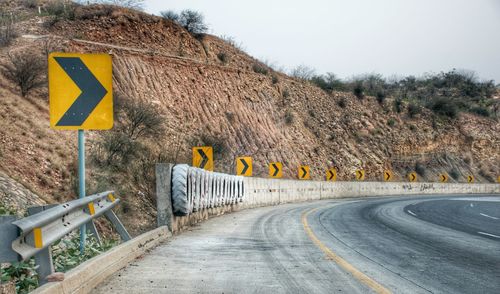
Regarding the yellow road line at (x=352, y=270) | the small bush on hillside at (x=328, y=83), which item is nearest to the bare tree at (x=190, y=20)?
the small bush on hillside at (x=328, y=83)

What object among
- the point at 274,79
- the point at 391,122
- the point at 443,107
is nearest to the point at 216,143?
the point at 274,79

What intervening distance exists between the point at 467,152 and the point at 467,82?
32975 millimetres

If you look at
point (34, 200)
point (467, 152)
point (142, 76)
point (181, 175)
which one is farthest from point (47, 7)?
point (467, 152)

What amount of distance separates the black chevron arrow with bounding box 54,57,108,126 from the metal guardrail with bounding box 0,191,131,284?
1.25m

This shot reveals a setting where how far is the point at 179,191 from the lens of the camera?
1327cm

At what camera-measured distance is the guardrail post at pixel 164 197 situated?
13.2 m

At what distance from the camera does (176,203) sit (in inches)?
530

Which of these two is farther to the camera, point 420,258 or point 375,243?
point 375,243

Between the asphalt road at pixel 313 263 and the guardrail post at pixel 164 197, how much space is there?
619mm

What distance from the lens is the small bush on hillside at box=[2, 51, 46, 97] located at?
2570cm

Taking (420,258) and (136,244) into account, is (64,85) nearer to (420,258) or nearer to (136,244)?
(136,244)

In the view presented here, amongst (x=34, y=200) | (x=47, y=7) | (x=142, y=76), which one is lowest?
(x=34, y=200)

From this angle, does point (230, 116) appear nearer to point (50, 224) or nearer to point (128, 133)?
point (128, 133)

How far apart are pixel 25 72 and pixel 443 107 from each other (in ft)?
205
